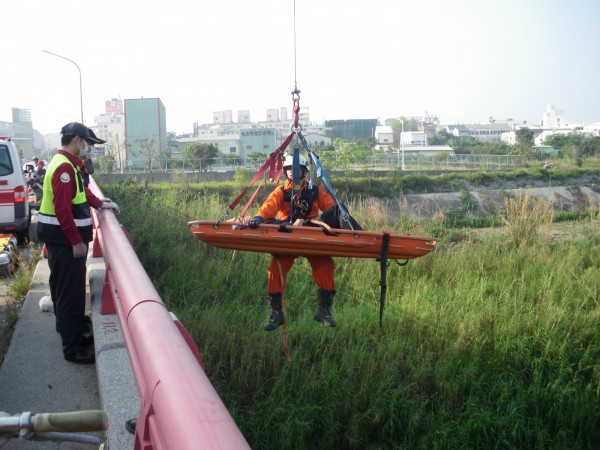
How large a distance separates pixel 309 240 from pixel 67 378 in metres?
2.10

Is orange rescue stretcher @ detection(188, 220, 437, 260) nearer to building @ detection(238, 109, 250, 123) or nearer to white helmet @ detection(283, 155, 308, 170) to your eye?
white helmet @ detection(283, 155, 308, 170)

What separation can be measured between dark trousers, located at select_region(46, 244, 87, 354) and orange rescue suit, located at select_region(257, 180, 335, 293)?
1592 mm

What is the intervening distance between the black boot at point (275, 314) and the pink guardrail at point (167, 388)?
214 centimetres

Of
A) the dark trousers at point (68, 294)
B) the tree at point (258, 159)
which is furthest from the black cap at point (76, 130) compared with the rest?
the tree at point (258, 159)

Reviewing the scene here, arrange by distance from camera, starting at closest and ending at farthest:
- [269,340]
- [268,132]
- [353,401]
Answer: [353,401] < [269,340] < [268,132]

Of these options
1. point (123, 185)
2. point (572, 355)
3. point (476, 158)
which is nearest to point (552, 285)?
point (572, 355)

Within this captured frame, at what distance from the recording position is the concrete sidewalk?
12.0 ft

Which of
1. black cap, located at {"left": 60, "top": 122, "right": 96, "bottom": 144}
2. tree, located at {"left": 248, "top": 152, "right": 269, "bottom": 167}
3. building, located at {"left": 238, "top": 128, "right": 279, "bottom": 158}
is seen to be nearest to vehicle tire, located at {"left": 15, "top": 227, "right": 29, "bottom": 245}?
black cap, located at {"left": 60, "top": 122, "right": 96, "bottom": 144}

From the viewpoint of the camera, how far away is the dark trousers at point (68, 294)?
5.07 metres

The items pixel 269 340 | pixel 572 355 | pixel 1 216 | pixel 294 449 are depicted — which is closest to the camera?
pixel 294 449

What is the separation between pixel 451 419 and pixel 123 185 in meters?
10.2

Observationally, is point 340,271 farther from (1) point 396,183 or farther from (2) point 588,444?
(1) point 396,183

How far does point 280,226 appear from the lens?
5.16 m

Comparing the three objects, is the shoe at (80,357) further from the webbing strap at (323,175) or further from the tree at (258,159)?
the tree at (258,159)
